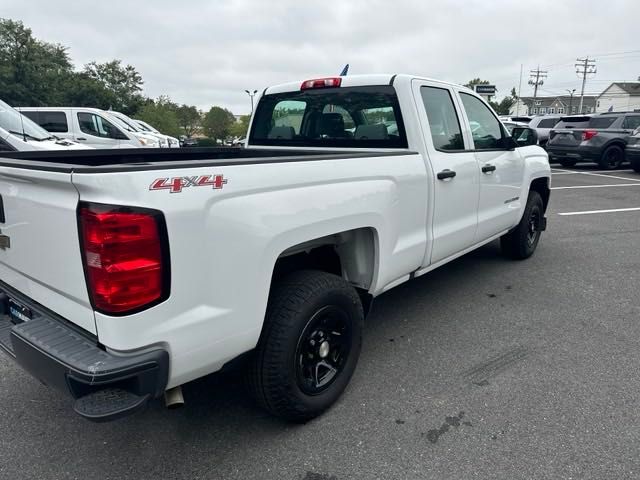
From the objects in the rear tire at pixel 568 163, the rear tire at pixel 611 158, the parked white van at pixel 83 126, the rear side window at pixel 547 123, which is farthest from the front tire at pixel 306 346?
the rear side window at pixel 547 123

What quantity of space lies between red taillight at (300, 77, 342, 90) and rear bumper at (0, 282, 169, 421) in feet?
8.54

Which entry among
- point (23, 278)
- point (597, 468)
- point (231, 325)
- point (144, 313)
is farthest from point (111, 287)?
point (597, 468)

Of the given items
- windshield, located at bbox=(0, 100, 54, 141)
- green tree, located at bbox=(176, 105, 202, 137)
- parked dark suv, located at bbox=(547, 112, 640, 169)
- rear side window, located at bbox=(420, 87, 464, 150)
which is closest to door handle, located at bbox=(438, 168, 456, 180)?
rear side window, located at bbox=(420, 87, 464, 150)

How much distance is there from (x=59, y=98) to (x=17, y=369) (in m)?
51.9

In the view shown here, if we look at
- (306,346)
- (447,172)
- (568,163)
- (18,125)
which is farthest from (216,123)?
(306,346)

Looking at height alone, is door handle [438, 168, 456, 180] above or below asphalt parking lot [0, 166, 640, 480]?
above

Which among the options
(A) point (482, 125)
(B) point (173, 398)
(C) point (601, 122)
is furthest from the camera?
(C) point (601, 122)

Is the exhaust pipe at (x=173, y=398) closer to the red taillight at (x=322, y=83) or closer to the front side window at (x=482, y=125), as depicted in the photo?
the red taillight at (x=322, y=83)

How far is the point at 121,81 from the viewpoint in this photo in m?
62.7

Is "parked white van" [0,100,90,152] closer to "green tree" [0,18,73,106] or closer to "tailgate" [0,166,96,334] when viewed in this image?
"tailgate" [0,166,96,334]

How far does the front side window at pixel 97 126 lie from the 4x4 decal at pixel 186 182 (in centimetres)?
1337

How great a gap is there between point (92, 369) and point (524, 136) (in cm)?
453

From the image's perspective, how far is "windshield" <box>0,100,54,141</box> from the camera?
7941 mm

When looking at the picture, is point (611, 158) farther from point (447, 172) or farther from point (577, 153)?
point (447, 172)
